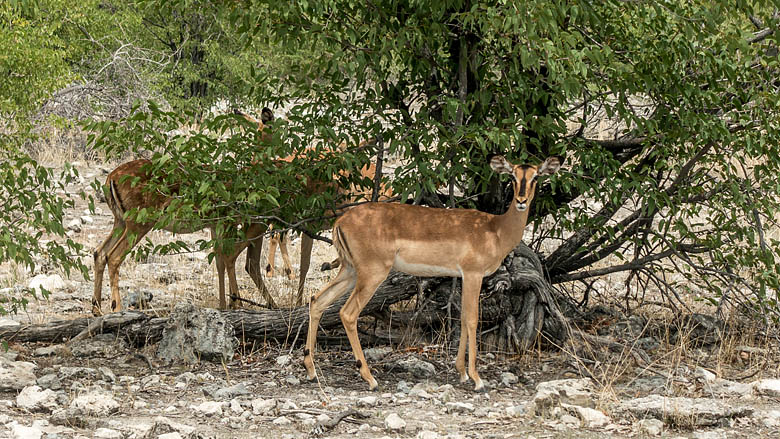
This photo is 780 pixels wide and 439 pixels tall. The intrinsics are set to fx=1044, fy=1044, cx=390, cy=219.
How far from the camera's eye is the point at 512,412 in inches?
253

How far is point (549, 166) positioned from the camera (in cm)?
709

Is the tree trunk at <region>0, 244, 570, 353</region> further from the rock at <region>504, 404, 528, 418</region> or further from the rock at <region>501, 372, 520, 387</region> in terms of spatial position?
the rock at <region>504, 404, 528, 418</region>

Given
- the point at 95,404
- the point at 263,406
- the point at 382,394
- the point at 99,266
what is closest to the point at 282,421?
the point at 263,406

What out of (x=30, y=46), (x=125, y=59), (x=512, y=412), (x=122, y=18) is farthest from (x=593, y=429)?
(x=122, y=18)

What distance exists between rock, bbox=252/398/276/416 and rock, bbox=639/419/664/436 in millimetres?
2247

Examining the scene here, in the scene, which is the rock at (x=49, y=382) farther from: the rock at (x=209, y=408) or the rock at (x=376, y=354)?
the rock at (x=376, y=354)

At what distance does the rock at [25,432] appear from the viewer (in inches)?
221

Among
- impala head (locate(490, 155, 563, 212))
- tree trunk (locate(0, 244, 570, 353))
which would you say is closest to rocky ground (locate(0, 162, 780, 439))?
tree trunk (locate(0, 244, 570, 353))

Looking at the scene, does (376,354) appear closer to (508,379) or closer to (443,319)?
(443,319)

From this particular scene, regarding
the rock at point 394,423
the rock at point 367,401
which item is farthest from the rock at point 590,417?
the rock at point 367,401

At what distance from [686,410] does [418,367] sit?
7.03ft

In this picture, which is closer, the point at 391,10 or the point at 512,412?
the point at 512,412

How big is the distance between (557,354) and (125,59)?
11712 millimetres

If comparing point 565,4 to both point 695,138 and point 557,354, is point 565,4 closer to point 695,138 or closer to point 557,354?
point 695,138
